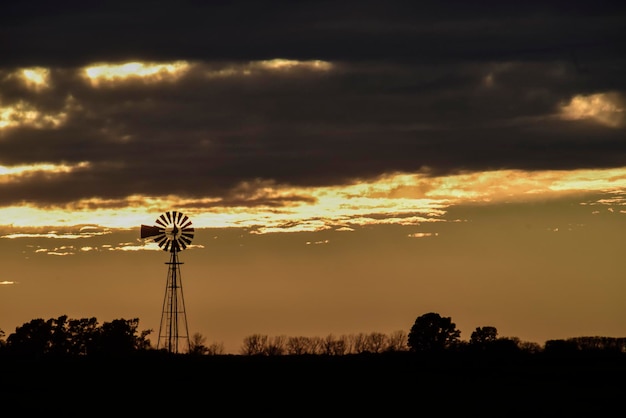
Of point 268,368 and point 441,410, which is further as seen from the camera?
point 268,368

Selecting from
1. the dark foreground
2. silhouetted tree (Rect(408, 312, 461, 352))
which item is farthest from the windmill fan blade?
silhouetted tree (Rect(408, 312, 461, 352))

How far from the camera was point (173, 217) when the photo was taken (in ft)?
379

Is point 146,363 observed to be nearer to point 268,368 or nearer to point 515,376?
point 268,368

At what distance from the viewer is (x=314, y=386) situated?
3920 inches

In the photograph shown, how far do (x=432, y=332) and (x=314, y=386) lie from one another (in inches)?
2606

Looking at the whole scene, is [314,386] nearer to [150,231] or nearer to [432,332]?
[150,231]

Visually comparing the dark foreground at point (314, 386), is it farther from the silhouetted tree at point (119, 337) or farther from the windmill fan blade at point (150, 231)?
the silhouetted tree at point (119, 337)

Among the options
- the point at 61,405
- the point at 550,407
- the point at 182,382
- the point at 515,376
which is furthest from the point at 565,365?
the point at 61,405

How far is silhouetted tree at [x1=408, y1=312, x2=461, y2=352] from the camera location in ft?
532

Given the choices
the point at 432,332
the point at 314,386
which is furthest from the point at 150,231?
the point at 432,332

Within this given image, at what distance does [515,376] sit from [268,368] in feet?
73.4

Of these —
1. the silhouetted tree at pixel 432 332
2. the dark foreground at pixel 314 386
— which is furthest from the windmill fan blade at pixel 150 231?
the silhouetted tree at pixel 432 332

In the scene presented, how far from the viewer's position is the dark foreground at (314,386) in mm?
90250

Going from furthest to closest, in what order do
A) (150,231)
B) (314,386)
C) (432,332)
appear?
(432,332), (150,231), (314,386)
